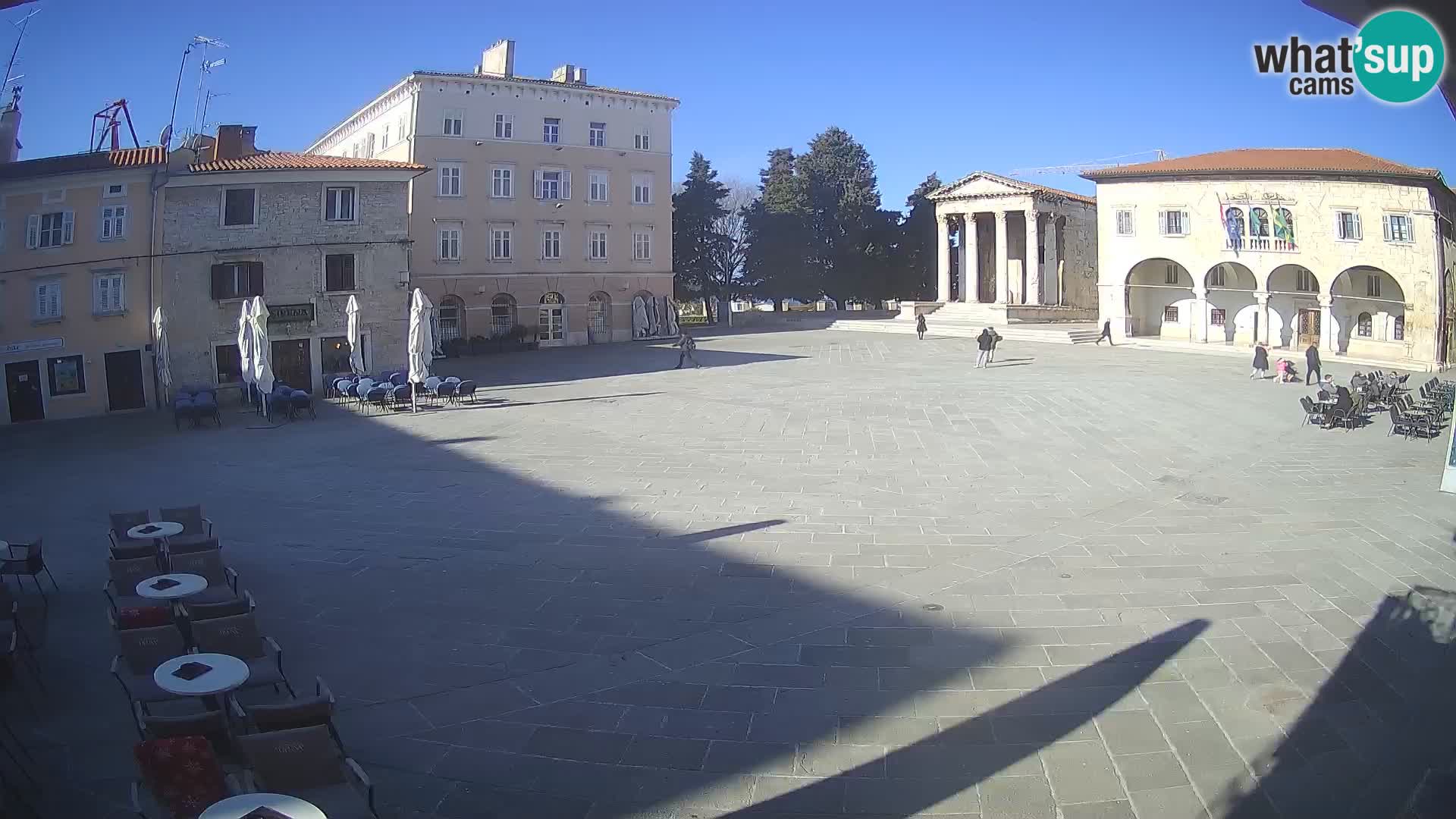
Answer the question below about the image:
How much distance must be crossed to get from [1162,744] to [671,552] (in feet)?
17.5

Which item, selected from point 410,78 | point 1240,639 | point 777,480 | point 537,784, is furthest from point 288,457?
point 410,78

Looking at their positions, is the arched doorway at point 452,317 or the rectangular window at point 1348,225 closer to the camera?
the rectangular window at point 1348,225

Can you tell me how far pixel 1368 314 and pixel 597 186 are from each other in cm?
3215

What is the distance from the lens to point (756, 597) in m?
8.38

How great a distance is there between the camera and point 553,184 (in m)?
42.9

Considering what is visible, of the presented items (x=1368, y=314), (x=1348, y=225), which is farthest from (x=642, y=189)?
(x=1368, y=314)

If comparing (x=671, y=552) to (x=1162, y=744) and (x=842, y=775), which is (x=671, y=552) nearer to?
(x=842, y=775)

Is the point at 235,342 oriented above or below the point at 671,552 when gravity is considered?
above

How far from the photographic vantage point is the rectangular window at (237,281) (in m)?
25.2

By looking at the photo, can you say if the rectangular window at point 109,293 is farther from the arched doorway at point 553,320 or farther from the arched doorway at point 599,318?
the arched doorway at point 599,318

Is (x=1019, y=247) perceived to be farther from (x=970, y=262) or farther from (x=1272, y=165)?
(x=1272, y=165)

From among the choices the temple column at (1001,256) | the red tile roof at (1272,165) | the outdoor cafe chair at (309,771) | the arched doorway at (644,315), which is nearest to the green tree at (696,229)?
the arched doorway at (644,315)

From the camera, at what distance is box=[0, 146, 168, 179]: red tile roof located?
69.2ft

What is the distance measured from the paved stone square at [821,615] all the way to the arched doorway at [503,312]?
25.0 m
